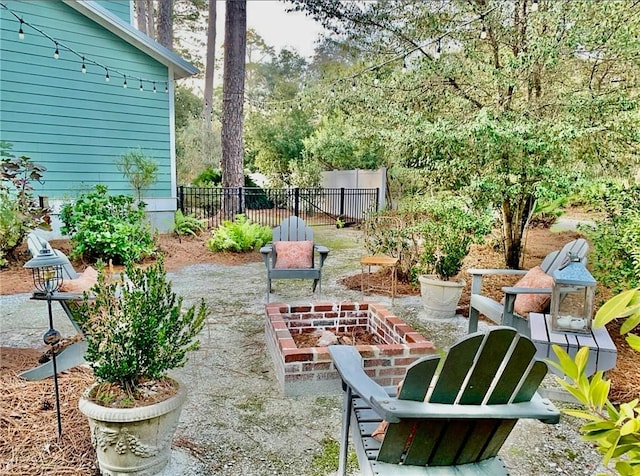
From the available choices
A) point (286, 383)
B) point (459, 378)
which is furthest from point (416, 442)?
point (286, 383)

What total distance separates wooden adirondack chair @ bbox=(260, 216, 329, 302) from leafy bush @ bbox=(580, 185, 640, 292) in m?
2.59

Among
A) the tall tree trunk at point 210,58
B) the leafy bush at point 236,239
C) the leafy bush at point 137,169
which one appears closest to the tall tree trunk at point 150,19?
the tall tree trunk at point 210,58

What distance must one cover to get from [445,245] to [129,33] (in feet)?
22.0

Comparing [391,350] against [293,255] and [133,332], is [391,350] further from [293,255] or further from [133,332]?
[293,255]

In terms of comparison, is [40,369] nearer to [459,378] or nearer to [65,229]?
[459,378]

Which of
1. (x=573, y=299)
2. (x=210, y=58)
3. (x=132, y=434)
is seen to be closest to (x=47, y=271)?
(x=132, y=434)

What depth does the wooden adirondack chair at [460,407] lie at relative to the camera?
4.37 feet

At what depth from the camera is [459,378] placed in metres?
1.36

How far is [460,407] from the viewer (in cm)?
135

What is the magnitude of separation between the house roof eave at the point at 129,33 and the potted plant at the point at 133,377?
7.09 meters

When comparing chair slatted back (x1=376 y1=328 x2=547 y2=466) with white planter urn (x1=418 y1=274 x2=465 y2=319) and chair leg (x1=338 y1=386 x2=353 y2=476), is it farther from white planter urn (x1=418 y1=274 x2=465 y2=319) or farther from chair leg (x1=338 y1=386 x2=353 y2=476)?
white planter urn (x1=418 y1=274 x2=465 y2=319)

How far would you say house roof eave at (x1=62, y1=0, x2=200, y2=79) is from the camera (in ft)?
23.3

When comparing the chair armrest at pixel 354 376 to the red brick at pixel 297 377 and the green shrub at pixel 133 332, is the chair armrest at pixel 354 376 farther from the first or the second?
the red brick at pixel 297 377

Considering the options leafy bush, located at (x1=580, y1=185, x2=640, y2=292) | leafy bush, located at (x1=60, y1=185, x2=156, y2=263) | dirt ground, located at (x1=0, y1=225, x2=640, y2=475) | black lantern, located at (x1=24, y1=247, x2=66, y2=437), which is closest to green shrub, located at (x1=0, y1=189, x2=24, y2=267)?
leafy bush, located at (x1=60, y1=185, x2=156, y2=263)
